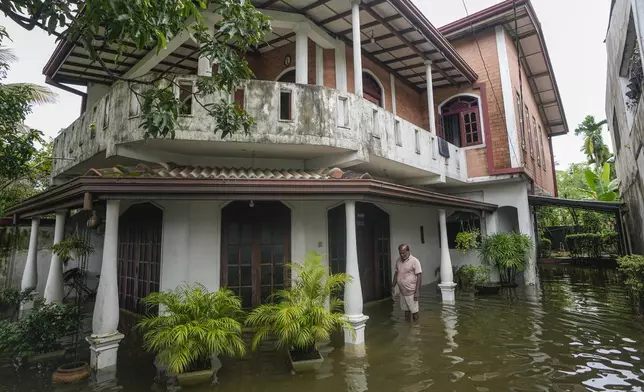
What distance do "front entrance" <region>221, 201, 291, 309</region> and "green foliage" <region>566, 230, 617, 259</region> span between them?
17.7 metres

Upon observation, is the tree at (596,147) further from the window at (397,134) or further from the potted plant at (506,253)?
the window at (397,134)

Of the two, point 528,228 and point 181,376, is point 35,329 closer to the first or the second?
point 181,376

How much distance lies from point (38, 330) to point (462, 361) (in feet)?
21.5

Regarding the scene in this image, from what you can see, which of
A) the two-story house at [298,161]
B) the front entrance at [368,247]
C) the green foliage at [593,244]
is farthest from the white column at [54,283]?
the green foliage at [593,244]

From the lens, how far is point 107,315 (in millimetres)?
5172

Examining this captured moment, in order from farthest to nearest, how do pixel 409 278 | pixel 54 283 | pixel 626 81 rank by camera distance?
pixel 626 81 → pixel 54 283 → pixel 409 278

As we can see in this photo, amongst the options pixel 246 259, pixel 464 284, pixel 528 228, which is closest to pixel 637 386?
pixel 246 259

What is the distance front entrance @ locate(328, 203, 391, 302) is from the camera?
8656mm

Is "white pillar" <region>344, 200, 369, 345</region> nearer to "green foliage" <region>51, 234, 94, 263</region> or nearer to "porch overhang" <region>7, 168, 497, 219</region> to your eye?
"porch overhang" <region>7, 168, 497, 219</region>

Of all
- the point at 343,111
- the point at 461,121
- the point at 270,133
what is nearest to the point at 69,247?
the point at 270,133

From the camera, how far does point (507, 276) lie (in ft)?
37.7

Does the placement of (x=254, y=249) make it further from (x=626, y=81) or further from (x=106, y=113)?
(x=626, y=81)

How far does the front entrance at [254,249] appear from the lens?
298 inches

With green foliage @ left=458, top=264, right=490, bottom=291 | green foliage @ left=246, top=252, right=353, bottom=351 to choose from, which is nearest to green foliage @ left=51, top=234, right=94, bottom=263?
green foliage @ left=246, top=252, right=353, bottom=351
